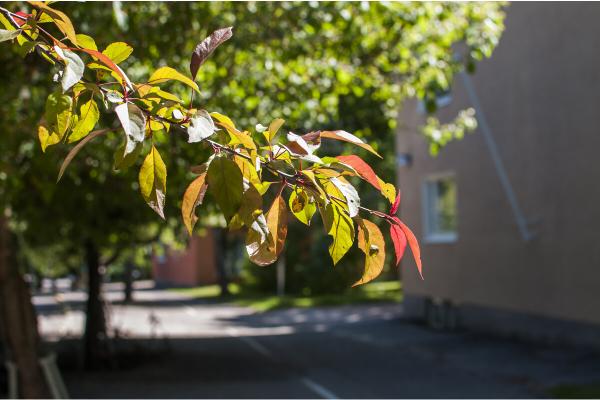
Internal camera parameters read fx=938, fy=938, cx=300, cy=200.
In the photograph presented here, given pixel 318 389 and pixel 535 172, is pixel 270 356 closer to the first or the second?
pixel 318 389

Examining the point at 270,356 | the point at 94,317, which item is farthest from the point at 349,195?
the point at 270,356

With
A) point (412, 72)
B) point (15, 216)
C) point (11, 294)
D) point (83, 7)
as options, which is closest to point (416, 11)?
point (412, 72)

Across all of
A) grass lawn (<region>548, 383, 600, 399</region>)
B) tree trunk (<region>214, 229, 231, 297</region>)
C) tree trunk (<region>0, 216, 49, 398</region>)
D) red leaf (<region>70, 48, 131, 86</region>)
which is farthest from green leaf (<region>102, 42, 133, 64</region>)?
tree trunk (<region>214, 229, 231, 297</region>)

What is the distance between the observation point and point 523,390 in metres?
11.8

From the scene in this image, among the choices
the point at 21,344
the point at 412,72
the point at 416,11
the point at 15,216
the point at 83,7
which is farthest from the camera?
the point at 15,216

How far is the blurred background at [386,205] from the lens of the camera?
29.0ft

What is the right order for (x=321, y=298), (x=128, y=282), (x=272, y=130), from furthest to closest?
(x=128, y=282) → (x=321, y=298) → (x=272, y=130)

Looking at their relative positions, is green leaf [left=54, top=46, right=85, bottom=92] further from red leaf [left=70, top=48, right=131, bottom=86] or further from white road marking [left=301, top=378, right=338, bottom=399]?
white road marking [left=301, top=378, right=338, bottom=399]

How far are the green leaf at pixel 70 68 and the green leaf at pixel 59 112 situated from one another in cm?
10

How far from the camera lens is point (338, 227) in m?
1.89

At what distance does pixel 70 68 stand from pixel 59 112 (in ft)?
0.49

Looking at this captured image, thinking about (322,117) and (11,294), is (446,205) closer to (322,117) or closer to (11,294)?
(322,117)

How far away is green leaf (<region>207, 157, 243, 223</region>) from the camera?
170 centimetres

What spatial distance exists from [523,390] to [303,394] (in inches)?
109
